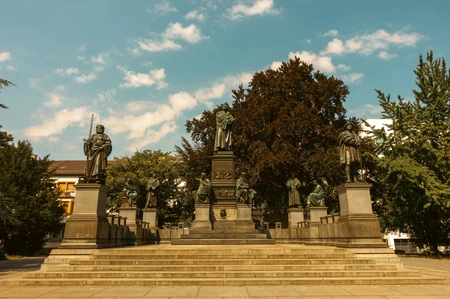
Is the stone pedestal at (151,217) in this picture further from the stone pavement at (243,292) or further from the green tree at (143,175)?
the stone pavement at (243,292)

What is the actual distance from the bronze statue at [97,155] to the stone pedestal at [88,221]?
1.59 ft

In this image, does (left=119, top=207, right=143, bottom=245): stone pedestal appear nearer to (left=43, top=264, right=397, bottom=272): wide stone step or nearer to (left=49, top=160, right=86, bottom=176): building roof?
(left=43, top=264, right=397, bottom=272): wide stone step

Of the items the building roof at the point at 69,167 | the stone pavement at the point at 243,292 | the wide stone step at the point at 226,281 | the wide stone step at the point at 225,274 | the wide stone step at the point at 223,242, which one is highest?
the building roof at the point at 69,167

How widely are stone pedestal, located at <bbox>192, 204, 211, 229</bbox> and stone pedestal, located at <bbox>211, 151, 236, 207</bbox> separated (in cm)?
88

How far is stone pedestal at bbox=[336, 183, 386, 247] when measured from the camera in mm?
10891

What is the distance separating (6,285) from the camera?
831 cm

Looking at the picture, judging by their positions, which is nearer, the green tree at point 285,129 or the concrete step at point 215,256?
the concrete step at point 215,256

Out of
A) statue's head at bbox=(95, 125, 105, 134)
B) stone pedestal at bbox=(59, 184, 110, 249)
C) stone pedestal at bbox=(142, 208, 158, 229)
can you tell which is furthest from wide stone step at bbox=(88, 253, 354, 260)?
stone pedestal at bbox=(142, 208, 158, 229)

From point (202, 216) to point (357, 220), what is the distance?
9.00 metres

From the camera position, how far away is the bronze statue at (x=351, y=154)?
12141mm

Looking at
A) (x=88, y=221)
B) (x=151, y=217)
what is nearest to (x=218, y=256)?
(x=88, y=221)

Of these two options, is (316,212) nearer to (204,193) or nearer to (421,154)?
(204,193)

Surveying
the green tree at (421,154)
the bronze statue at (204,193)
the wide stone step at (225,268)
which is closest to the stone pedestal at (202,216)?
the bronze statue at (204,193)

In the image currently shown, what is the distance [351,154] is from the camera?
12.2 meters
